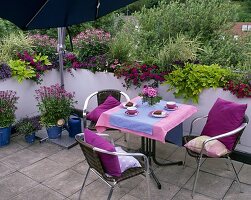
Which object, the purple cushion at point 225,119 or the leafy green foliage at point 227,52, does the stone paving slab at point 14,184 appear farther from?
the leafy green foliage at point 227,52

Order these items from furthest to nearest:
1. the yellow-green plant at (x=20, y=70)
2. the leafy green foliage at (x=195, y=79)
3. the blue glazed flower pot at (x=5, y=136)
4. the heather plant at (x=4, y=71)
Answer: the yellow-green plant at (x=20, y=70) < the heather plant at (x=4, y=71) < the blue glazed flower pot at (x=5, y=136) < the leafy green foliage at (x=195, y=79)

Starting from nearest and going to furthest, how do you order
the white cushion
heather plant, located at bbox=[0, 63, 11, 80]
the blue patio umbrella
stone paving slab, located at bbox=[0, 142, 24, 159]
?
the blue patio umbrella → the white cushion → stone paving slab, located at bbox=[0, 142, 24, 159] → heather plant, located at bbox=[0, 63, 11, 80]

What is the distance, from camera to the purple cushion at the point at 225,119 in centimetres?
329

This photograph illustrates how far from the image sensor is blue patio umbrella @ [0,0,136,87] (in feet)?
8.84

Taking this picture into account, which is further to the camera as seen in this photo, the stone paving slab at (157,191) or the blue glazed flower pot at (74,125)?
the blue glazed flower pot at (74,125)

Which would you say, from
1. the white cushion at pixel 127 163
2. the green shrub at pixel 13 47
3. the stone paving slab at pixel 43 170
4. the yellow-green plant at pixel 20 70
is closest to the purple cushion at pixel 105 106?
the stone paving slab at pixel 43 170

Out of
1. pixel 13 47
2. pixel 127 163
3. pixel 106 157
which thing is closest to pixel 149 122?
pixel 127 163

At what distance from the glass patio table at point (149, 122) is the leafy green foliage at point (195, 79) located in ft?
1.72

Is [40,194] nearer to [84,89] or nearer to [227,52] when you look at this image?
[84,89]

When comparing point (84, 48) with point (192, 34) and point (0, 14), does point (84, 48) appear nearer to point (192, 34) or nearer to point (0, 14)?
point (192, 34)

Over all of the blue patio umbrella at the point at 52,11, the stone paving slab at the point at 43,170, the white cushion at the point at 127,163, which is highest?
the blue patio umbrella at the point at 52,11

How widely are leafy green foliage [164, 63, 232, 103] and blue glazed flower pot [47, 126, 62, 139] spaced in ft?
5.96

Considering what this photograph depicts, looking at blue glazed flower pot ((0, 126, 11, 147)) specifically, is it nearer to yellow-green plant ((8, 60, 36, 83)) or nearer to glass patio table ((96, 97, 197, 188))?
yellow-green plant ((8, 60, 36, 83))

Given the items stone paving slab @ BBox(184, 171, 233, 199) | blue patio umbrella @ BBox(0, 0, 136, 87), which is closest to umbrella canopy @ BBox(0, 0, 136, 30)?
blue patio umbrella @ BBox(0, 0, 136, 87)
